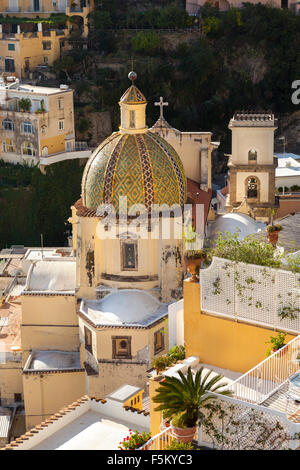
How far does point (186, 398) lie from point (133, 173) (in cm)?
1386

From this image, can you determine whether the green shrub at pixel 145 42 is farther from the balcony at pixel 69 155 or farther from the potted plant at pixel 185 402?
the potted plant at pixel 185 402

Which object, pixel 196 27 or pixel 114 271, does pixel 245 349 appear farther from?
pixel 196 27

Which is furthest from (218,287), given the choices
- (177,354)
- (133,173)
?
(133,173)

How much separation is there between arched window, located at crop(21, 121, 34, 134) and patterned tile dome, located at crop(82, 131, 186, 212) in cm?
2573

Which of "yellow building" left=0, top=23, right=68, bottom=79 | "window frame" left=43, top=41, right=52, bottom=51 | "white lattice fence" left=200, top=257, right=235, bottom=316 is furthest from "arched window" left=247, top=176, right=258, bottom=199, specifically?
"window frame" left=43, top=41, right=52, bottom=51

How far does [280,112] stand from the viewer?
65.9 m

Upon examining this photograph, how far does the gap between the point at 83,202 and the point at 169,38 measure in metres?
38.0

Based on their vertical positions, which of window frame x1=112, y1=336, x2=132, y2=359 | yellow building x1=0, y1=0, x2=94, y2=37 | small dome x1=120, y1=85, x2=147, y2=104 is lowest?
window frame x1=112, y1=336, x2=132, y2=359

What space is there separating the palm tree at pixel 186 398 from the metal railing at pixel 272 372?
3.61 ft

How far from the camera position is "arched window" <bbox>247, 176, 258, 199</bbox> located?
128 feet

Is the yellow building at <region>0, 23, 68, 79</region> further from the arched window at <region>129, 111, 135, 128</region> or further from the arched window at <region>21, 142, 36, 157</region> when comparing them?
the arched window at <region>129, 111, 135, 128</region>

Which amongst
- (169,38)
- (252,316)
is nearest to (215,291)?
(252,316)

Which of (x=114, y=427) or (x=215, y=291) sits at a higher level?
(x=215, y=291)

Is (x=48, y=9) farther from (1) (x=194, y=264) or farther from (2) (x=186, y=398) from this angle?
(2) (x=186, y=398)
